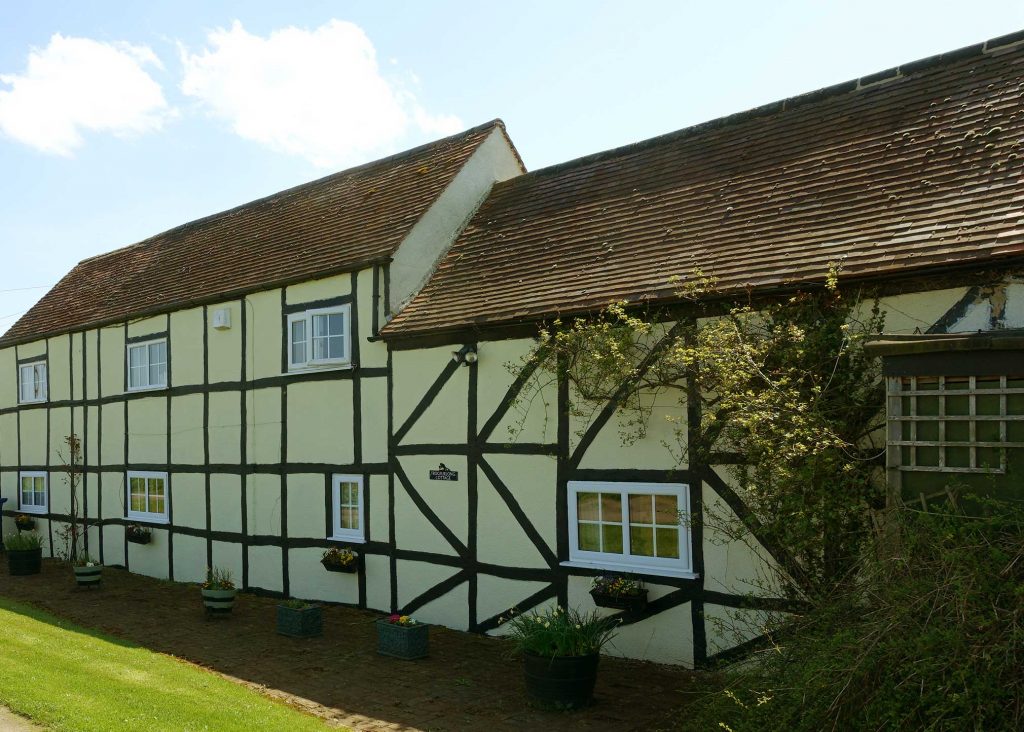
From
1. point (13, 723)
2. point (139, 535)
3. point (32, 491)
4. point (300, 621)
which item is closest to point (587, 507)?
point (300, 621)

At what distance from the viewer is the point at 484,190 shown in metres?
15.0

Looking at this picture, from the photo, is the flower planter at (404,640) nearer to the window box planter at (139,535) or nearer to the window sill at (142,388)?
the window box planter at (139,535)

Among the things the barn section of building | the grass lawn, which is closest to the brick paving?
the grass lawn

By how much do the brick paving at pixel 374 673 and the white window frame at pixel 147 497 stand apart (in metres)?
2.84

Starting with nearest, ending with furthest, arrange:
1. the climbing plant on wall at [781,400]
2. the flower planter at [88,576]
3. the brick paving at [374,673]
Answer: the climbing plant on wall at [781,400] < the brick paving at [374,673] < the flower planter at [88,576]

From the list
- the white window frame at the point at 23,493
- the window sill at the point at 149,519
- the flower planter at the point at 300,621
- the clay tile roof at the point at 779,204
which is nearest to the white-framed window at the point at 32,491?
the white window frame at the point at 23,493

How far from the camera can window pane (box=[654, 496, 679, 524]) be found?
932cm

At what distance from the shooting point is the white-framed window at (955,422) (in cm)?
637

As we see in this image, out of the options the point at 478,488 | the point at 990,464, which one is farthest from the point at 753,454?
the point at 478,488

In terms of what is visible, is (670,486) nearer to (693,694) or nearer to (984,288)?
(693,694)

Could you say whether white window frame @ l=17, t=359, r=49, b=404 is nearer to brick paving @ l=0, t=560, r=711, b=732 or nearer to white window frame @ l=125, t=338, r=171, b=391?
white window frame @ l=125, t=338, r=171, b=391

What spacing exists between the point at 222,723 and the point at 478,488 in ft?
14.8

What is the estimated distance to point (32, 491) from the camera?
21203 mm

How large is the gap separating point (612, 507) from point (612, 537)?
347 mm
